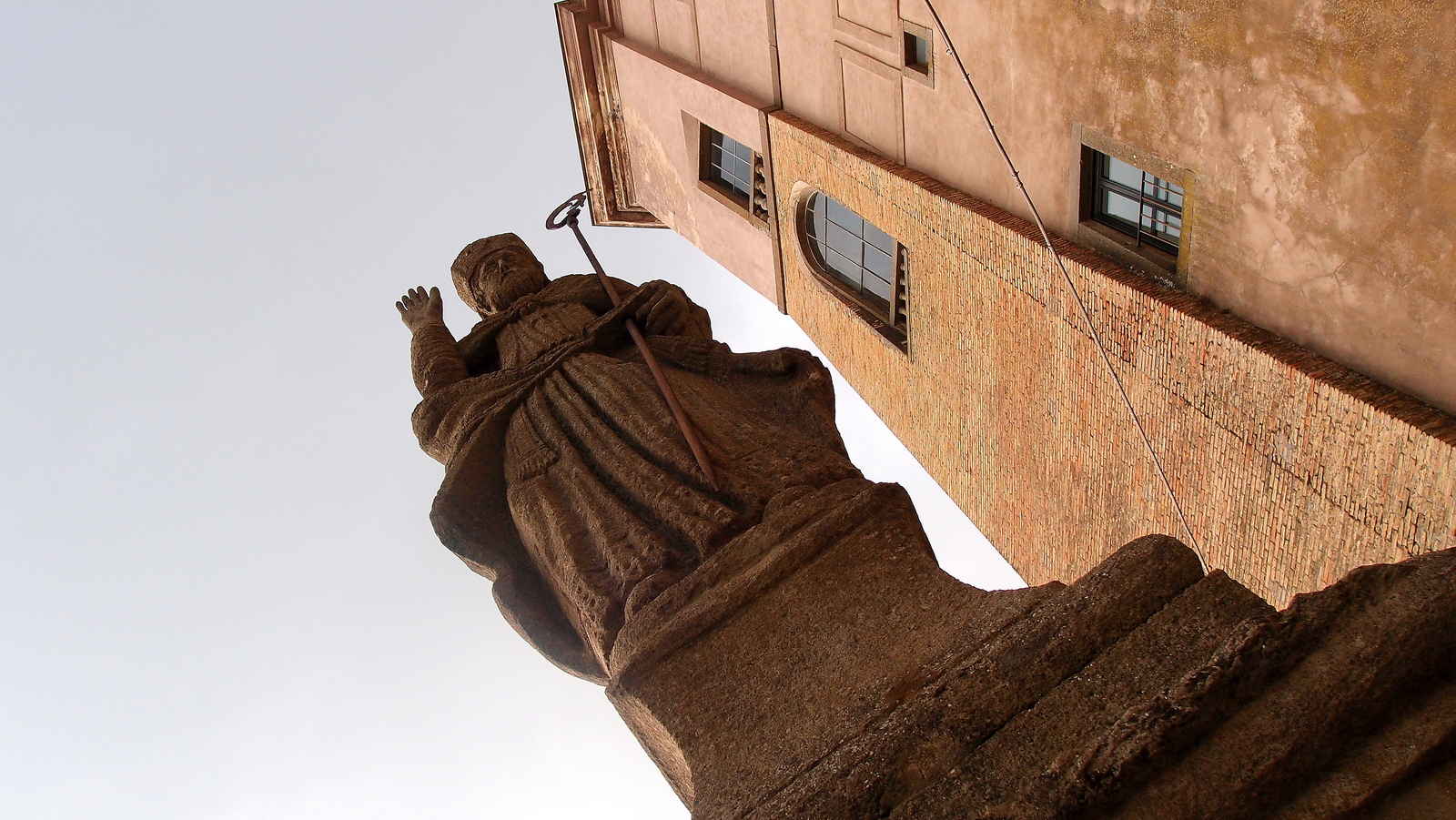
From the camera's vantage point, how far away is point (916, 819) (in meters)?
2.04

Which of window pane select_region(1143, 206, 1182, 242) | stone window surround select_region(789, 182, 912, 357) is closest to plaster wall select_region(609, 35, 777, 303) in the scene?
stone window surround select_region(789, 182, 912, 357)

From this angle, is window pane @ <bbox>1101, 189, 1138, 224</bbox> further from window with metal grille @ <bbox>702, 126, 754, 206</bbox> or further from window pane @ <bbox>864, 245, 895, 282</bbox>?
window with metal grille @ <bbox>702, 126, 754, 206</bbox>

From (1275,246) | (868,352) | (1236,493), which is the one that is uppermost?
(1275,246)

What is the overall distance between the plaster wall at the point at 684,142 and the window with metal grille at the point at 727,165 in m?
0.20

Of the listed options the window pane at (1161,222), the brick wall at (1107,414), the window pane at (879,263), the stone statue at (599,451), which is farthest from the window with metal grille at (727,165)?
the stone statue at (599,451)

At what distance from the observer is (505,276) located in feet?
20.7

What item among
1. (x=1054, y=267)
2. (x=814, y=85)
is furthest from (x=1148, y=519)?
(x=814, y=85)

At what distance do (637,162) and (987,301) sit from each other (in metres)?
8.64

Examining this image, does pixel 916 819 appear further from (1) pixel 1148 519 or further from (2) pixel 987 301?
(2) pixel 987 301

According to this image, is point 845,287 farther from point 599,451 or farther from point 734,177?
point 599,451

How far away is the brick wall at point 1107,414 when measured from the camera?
15.4 ft

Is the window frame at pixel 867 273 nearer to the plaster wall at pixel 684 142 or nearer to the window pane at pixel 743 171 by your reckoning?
the plaster wall at pixel 684 142

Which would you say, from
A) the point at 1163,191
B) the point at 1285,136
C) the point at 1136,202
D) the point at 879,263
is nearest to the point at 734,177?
the point at 879,263

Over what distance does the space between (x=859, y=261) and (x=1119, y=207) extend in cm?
421
